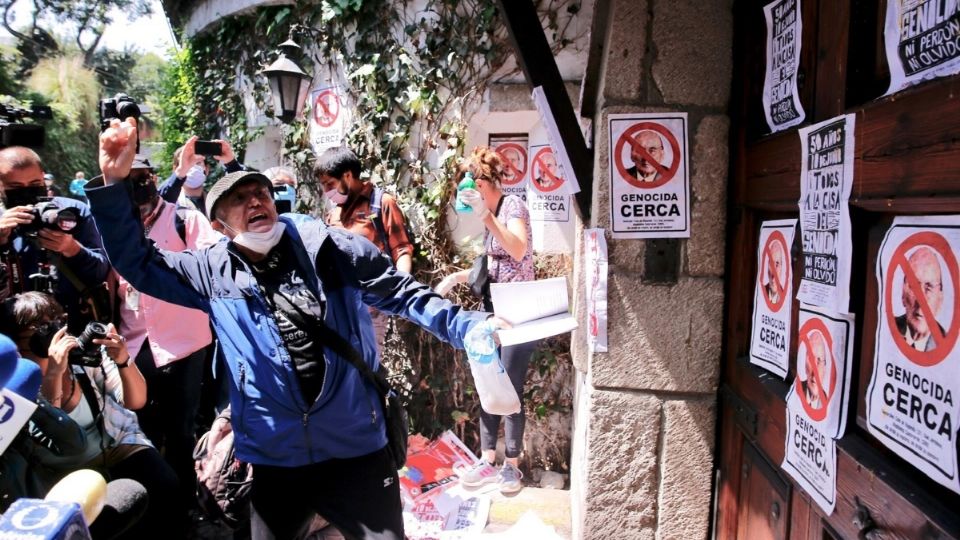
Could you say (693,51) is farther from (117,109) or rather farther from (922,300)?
(117,109)

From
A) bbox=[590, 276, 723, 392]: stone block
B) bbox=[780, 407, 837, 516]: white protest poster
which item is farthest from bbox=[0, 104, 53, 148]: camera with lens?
bbox=[780, 407, 837, 516]: white protest poster

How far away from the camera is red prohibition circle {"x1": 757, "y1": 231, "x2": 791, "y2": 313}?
66.6 inches

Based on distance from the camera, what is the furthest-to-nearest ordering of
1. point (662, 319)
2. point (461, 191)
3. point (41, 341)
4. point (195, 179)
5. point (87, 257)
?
point (195, 179)
point (461, 191)
point (87, 257)
point (41, 341)
point (662, 319)

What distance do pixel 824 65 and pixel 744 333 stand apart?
92 cm

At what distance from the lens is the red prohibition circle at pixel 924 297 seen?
1.01m

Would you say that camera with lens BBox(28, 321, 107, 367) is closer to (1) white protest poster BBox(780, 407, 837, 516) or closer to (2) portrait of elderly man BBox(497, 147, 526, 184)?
(1) white protest poster BBox(780, 407, 837, 516)

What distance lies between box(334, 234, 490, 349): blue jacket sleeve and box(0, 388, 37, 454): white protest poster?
1224 mm

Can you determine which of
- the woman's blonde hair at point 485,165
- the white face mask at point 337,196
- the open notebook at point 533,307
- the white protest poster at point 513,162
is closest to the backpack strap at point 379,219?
the white face mask at point 337,196

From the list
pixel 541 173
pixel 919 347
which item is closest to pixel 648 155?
pixel 919 347

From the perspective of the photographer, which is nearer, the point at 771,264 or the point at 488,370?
the point at 771,264

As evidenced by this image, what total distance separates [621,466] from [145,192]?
8.99 feet

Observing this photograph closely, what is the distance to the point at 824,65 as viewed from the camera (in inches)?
58.9

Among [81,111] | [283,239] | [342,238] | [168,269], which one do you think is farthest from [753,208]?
[81,111]

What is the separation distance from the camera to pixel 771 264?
5.89 ft
